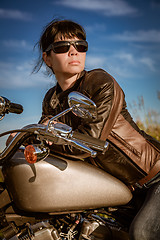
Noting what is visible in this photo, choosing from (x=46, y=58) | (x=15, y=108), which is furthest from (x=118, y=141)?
(x=46, y=58)

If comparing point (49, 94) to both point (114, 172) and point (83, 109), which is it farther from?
point (83, 109)

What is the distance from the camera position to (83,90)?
1914 mm

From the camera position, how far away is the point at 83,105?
1312 millimetres

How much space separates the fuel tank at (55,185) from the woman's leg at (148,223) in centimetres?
23

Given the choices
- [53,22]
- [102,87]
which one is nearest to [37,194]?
[102,87]

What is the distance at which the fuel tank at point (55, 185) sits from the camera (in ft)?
5.35

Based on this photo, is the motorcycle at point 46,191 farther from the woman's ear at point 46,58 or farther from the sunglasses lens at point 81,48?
the woman's ear at point 46,58

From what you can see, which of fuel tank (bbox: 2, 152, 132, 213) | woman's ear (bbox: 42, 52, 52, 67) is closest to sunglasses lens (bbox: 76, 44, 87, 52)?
woman's ear (bbox: 42, 52, 52, 67)

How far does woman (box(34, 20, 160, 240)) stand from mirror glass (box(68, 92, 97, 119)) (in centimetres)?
35

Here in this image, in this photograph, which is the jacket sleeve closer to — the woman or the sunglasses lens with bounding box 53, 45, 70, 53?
the woman

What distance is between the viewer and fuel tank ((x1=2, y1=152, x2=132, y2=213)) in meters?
1.63

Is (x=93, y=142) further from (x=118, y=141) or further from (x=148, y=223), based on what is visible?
(x=148, y=223)

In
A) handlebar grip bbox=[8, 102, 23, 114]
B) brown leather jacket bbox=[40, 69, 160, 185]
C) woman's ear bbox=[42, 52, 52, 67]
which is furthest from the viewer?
woman's ear bbox=[42, 52, 52, 67]

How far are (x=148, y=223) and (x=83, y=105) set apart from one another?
91 centimetres
